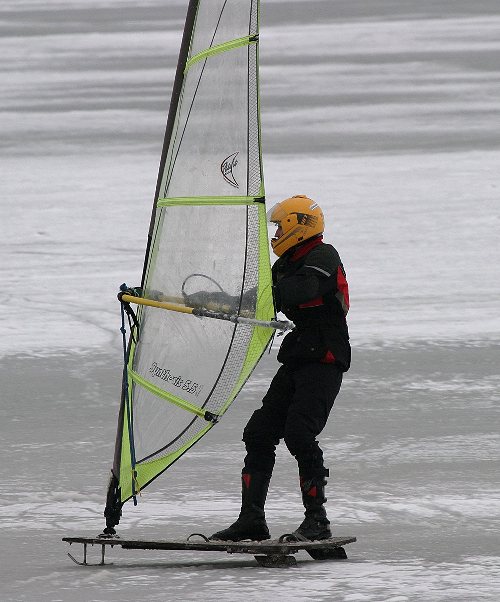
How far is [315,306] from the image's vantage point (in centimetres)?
573

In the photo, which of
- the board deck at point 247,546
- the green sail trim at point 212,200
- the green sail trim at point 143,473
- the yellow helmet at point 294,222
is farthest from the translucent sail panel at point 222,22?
the board deck at point 247,546

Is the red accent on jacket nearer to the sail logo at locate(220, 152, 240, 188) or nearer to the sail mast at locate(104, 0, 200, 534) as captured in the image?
the sail logo at locate(220, 152, 240, 188)

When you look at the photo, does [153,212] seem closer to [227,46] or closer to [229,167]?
[229,167]

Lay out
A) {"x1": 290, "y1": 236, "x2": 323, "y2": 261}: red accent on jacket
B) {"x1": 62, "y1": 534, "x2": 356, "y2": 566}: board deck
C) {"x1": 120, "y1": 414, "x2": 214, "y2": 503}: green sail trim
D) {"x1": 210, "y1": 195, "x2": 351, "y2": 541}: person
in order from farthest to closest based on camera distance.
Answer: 1. {"x1": 120, "y1": 414, "x2": 214, "y2": 503}: green sail trim
2. {"x1": 290, "y1": 236, "x2": 323, "y2": 261}: red accent on jacket
3. {"x1": 210, "y1": 195, "x2": 351, "y2": 541}: person
4. {"x1": 62, "y1": 534, "x2": 356, "y2": 566}: board deck

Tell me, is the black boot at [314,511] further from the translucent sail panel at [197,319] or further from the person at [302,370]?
the translucent sail panel at [197,319]

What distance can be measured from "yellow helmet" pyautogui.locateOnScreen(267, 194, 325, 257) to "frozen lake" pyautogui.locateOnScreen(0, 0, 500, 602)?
1.21 m

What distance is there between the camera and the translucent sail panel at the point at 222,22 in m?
5.60

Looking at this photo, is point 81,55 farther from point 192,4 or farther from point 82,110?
point 192,4

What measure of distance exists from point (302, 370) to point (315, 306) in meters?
0.25

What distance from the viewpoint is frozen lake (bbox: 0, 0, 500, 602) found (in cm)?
576

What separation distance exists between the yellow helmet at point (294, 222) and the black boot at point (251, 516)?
89 centimetres

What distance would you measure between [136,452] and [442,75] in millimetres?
15356

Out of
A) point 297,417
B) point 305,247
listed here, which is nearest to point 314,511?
point 297,417

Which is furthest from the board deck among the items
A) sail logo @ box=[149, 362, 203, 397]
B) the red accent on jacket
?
the red accent on jacket
